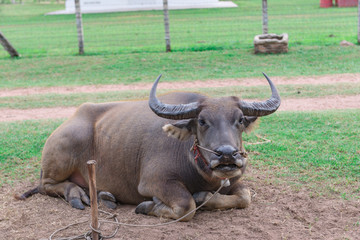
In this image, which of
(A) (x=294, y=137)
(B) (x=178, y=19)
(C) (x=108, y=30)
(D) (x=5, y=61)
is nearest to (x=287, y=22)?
(B) (x=178, y=19)

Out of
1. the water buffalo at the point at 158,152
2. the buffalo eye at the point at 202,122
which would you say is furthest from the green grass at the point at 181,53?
the buffalo eye at the point at 202,122

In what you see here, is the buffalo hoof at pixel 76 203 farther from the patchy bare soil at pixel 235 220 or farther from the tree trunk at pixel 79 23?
the tree trunk at pixel 79 23

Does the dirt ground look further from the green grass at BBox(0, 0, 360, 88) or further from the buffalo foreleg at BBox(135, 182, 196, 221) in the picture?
the green grass at BBox(0, 0, 360, 88)

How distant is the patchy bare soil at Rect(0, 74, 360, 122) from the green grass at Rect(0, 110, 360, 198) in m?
0.98

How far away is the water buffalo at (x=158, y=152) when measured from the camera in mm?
5602

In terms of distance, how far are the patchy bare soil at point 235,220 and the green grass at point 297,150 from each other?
471mm

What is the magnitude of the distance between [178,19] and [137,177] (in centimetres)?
2770

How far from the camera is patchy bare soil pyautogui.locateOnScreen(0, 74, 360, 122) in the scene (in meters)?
11.6

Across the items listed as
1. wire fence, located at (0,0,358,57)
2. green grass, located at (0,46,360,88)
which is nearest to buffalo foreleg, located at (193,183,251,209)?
green grass, located at (0,46,360,88)

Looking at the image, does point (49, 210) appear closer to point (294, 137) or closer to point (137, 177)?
point (137, 177)

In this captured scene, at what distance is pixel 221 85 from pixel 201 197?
860 centimetres

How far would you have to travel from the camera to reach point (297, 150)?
827 cm

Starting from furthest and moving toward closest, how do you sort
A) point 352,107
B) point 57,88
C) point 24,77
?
point 24,77 < point 57,88 < point 352,107

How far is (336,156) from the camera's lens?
25.8 feet
